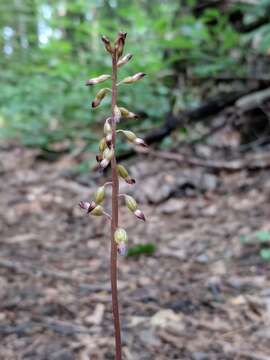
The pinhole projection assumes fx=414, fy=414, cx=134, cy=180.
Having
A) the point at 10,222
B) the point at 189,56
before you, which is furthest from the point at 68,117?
the point at 10,222

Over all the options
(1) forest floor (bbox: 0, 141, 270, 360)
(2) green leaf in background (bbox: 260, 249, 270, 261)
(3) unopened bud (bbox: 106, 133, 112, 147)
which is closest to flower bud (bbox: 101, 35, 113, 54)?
(3) unopened bud (bbox: 106, 133, 112, 147)

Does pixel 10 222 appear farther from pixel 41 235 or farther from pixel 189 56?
pixel 189 56

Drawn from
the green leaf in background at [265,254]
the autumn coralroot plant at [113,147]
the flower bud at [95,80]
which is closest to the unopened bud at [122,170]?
the autumn coralroot plant at [113,147]

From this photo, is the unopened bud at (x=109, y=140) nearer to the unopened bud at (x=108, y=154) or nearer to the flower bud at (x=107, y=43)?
the unopened bud at (x=108, y=154)

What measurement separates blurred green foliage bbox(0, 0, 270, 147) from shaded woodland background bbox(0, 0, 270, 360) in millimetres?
27

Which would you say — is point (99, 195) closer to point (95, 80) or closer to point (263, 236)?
point (95, 80)

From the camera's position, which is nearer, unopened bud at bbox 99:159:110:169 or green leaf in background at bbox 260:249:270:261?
unopened bud at bbox 99:159:110:169

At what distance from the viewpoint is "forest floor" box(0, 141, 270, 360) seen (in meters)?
2.14

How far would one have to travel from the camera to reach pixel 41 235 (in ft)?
13.3

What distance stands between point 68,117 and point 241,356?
527cm

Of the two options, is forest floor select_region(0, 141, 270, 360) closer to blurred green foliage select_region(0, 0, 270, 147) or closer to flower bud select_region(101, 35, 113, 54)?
blurred green foliage select_region(0, 0, 270, 147)

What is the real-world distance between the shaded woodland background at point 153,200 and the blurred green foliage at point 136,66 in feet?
0.09

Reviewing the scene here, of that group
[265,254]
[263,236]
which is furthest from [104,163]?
[263,236]

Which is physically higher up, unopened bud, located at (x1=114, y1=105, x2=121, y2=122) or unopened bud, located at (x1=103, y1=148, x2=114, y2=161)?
unopened bud, located at (x1=114, y1=105, x2=121, y2=122)
